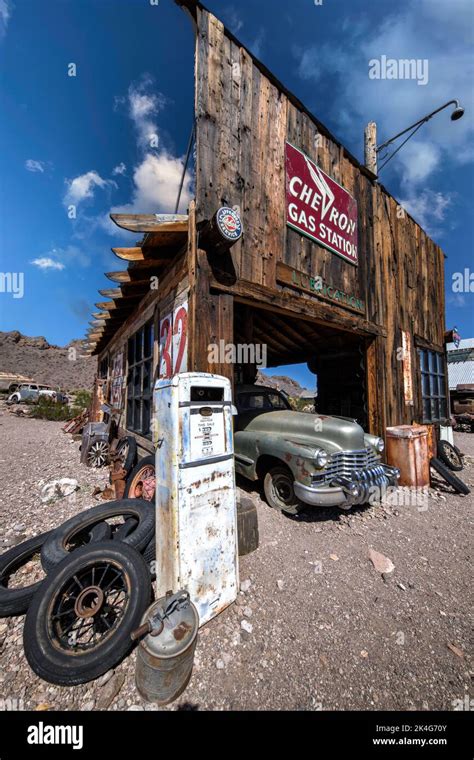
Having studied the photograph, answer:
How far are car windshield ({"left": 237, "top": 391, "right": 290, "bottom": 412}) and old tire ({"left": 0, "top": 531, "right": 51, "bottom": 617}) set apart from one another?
355 centimetres

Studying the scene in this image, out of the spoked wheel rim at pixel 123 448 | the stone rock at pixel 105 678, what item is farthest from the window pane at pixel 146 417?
the stone rock at pixel 105 678

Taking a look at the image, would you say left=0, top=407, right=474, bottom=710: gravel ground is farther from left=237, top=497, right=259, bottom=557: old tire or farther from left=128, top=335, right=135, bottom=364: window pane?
left=128, top=335, right=135, bottom=364: window pane

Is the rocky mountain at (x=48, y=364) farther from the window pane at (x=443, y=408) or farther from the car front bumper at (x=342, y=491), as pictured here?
the car front bumper at (x=342, y=491)

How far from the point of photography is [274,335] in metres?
8.41

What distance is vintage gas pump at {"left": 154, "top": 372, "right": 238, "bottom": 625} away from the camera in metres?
2.07

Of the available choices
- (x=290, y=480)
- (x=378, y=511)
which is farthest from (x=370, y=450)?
(x=290, y=480)

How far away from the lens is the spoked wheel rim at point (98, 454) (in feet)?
20.5

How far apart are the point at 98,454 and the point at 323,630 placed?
571cm

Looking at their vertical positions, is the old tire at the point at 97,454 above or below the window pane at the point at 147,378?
below

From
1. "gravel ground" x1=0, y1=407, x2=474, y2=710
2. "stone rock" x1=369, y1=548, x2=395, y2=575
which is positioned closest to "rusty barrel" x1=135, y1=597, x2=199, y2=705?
"gravel ground" x1=0, y1=407, x2=474, y2=710

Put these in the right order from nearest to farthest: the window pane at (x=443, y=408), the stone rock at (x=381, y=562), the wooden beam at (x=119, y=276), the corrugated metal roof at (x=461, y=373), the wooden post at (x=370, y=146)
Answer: the stone rock at (x=381, y=562) → the wooden beam at (x=119, y=276) → the wooden post at (x=370, y=146) → the window pane at (x=443, y=408) → the corrugated metal roof at (x=461, y=373)

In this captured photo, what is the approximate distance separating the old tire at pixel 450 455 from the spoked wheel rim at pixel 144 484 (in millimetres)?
6340

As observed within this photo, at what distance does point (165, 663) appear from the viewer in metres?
1.59
